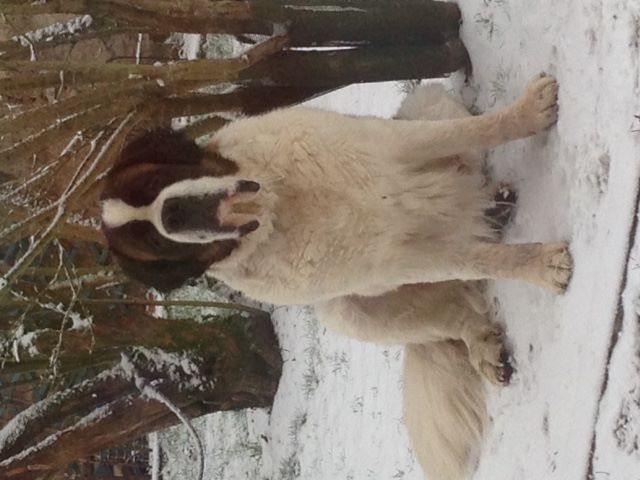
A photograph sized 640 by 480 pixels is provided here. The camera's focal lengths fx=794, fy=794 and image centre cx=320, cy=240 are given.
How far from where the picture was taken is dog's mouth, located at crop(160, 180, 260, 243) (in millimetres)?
2604

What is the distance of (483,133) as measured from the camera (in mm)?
3330

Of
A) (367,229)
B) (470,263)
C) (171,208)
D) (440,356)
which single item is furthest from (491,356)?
(171,208)

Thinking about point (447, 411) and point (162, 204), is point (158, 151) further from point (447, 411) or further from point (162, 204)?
point (447, 411)

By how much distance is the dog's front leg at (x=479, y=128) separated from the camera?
10.6ft

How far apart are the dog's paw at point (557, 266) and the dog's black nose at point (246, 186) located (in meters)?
1.18

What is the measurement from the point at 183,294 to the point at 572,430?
511 cm

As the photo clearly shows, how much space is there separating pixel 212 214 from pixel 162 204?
17 centimetres

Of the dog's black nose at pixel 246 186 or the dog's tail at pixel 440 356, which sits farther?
the dog's tail at pixel 440 356

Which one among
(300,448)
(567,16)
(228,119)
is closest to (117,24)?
(228,119)

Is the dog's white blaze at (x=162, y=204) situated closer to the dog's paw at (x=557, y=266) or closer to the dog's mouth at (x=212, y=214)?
the dog's mouth at (x=212, y=214)

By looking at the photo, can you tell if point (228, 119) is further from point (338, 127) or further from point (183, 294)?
point (183, 294)

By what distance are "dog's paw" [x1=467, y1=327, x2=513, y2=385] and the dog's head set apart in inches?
54.8

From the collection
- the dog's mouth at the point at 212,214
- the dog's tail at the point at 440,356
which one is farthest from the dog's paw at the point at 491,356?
the dog's mouth at the point at 212,214

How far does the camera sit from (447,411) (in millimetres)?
3770
